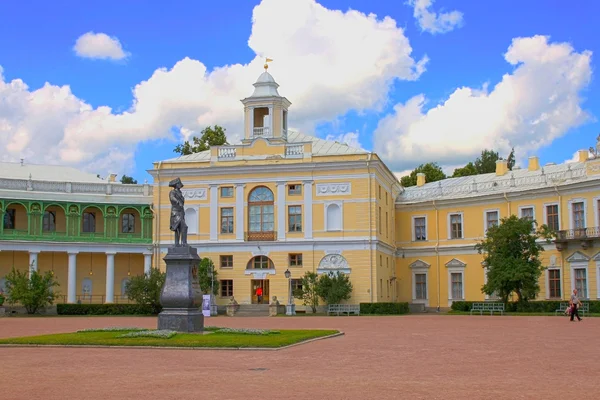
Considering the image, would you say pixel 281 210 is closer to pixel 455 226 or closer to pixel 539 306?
pixel 455 226

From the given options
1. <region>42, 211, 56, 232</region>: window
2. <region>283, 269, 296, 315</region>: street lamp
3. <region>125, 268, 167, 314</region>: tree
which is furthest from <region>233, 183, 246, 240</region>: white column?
<region>42, 211, 56, 232</region>: window

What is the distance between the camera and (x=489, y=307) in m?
42.7

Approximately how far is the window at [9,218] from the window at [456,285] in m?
29.4

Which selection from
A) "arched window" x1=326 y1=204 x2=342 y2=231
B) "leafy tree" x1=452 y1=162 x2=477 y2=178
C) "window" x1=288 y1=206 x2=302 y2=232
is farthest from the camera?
"leafy tree" x1=452 y1=162 x2=477 y2=178

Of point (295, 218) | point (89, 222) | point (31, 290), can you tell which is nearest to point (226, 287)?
point (295, 218)

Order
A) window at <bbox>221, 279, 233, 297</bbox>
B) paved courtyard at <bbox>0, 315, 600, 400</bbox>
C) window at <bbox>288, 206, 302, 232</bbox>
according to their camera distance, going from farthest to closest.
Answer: window at <bbox>221, 279, 233, 297</bbox> → window at <bbox>288, 206, 302, 232</bbox> → paved courtyard at <bbox>0, 315, 600, 400</bbox>

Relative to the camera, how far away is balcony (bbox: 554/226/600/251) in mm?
42969

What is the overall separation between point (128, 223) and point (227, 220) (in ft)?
27.7

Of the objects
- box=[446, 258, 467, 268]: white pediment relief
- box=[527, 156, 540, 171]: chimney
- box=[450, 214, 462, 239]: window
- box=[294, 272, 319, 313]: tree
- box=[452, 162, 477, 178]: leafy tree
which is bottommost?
box=[294, 272, 319, 313]: tree

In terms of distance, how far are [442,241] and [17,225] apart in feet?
93.3

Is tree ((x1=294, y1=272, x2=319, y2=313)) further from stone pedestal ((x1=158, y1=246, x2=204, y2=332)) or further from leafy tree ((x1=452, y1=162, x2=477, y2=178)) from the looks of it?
leafy tree ((x1=452, y1=162, x2=477, y2=178))

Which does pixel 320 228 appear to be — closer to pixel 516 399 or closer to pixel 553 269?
pixel 553 269

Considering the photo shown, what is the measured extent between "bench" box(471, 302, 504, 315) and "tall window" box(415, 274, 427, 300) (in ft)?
30.6

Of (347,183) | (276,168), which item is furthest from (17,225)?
(347,183)
